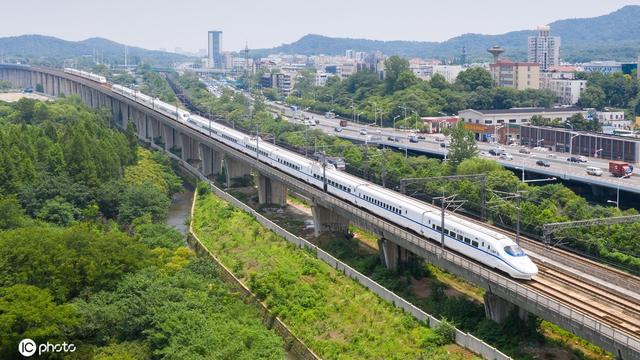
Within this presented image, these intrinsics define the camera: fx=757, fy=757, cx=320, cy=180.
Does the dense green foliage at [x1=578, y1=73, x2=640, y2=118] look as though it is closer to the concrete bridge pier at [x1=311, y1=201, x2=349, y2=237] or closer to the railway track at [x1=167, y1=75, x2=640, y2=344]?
the concrete bridge pier at [x1=311, y1=201, x2=349, y2=237]

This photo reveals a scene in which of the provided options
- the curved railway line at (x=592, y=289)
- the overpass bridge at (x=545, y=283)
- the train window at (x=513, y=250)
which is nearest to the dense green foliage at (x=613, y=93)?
the overpass bridge at (x=545, y=283)

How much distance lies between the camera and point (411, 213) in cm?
4659

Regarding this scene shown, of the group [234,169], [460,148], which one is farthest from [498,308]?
[234,169]

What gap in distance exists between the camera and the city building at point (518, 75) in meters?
145

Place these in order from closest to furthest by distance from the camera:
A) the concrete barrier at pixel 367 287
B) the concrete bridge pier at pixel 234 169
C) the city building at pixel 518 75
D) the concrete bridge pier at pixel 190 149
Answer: the concrete barrier at pixel 367 287 < the concrete bridge pier at pixel 234 169 < the concrete bridge pier at pixel 190 149 < the city building at pixel 518 75

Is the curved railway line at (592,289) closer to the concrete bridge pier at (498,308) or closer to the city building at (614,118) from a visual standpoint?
the concrete bridge pier at (498,308)

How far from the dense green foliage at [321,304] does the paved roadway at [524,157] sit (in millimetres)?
28685

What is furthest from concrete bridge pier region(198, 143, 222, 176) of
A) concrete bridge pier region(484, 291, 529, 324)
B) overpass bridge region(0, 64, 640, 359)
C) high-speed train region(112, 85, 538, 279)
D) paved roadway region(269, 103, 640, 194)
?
concrete bridge pier region(484, 291, 529, 324)

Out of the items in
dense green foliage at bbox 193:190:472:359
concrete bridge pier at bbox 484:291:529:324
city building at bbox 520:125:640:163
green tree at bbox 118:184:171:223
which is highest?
city building at bbox 520:125:640:163

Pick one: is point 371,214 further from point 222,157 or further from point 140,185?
point 222,157

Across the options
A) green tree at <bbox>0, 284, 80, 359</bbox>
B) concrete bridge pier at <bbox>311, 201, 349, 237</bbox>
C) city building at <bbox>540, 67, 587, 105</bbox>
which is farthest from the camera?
city building at <bbox>540, 67, 587, 105</bbox>

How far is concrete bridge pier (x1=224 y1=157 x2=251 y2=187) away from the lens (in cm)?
8556

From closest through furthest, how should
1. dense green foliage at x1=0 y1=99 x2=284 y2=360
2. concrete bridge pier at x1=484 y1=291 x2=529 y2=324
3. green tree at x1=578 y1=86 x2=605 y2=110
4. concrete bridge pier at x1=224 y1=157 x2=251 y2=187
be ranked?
dense green foliage at x1=0 y1=99 x2=284 y2=360
concrete bridge pier at x1=484 y1=291 x2=529 y2=324
concrete bridge pier at x1=224 y1=157 x2=251 y2=187
green tree at x1=578 y1=86 x2=605 y2=110

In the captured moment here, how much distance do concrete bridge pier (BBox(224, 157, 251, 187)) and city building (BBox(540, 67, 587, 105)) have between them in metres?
77.4
